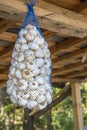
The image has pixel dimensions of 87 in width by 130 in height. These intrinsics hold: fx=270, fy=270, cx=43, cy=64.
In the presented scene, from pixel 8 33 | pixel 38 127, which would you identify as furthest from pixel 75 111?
pixel 38 127

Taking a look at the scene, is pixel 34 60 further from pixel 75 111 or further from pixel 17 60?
pixel 75 111

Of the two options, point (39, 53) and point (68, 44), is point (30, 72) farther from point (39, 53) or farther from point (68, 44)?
point (68, 44)

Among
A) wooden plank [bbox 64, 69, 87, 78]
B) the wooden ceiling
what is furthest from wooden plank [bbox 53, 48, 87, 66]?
wooden plank [bbox 64, 69, 87, 78]

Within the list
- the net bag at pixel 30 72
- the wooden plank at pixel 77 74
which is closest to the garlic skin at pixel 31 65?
the net bag at pixel 30 72

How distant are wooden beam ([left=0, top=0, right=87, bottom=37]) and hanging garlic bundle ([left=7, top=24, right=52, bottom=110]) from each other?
0.23 meters

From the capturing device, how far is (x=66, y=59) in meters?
3.01

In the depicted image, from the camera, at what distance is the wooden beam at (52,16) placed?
1.42m

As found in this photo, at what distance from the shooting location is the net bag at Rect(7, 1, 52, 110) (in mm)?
1086

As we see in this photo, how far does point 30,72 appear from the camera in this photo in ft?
3.64

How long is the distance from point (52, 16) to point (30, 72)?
1.87 feet

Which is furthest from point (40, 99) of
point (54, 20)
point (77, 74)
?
point (77, 74)

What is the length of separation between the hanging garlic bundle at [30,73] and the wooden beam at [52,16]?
0.23 meters

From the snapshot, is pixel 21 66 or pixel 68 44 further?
pixel 68 44

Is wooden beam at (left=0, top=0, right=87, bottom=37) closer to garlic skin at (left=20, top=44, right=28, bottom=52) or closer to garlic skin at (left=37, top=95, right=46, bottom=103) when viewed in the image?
garlic skin at (left=20, top=44, right=28, bottom=52)
